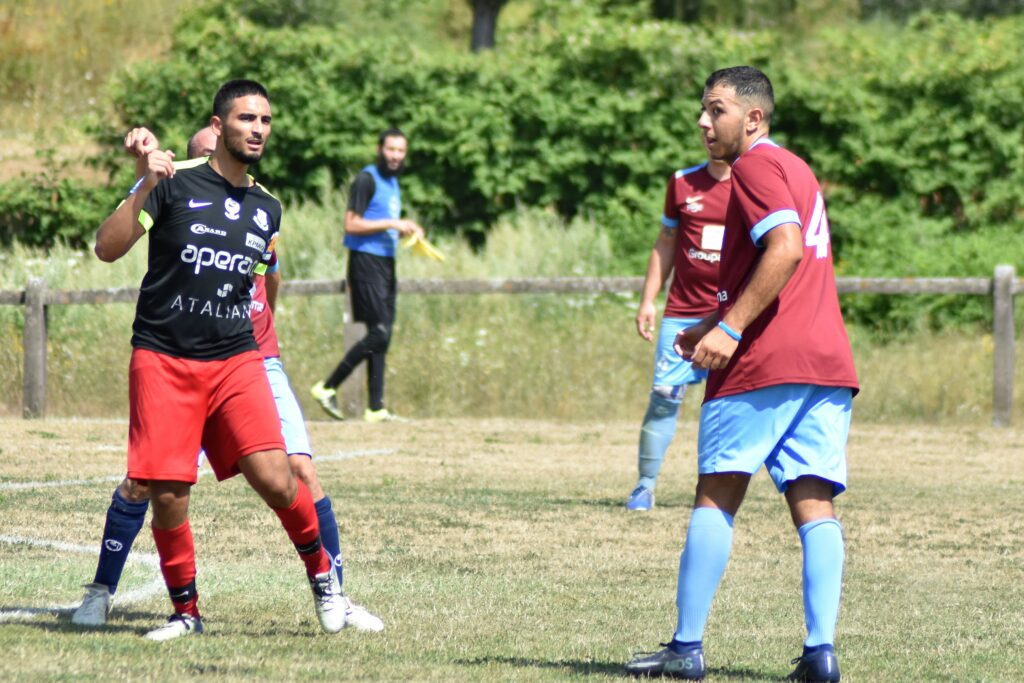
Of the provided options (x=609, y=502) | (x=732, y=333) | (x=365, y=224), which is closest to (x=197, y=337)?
(x=732, y=333)

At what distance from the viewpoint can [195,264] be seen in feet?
18.9

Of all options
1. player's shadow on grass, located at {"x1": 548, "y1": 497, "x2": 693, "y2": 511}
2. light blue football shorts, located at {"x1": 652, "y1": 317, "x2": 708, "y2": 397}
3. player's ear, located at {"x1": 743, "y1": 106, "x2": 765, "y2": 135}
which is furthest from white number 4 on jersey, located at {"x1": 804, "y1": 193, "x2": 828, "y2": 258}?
player's shadow on grass, located at {"x1": 548, "y1": 497, "x2": 693, "y2": 511}

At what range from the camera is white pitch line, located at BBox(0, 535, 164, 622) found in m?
6.31

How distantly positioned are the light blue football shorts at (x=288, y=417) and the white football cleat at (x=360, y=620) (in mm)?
645

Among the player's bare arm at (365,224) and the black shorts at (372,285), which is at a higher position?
the player's bare arm at (365,224)

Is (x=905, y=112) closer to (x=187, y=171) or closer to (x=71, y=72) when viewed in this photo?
(x=71, y=72)

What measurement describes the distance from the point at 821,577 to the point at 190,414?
85.0 inches

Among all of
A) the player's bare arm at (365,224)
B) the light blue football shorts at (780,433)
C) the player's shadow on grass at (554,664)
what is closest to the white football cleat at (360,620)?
the player's shadow on grass at (554,664)

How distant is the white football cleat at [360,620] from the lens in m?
6.17

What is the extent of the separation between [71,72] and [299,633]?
2091 cm

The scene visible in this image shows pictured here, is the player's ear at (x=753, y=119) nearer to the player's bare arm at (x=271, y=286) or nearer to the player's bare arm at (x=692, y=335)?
the player's bare arm at (x=692, y=335)

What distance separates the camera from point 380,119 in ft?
64.3

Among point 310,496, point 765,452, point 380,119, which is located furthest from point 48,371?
point 765,452

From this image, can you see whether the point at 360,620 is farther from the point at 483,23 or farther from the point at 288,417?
the point at 483,23
